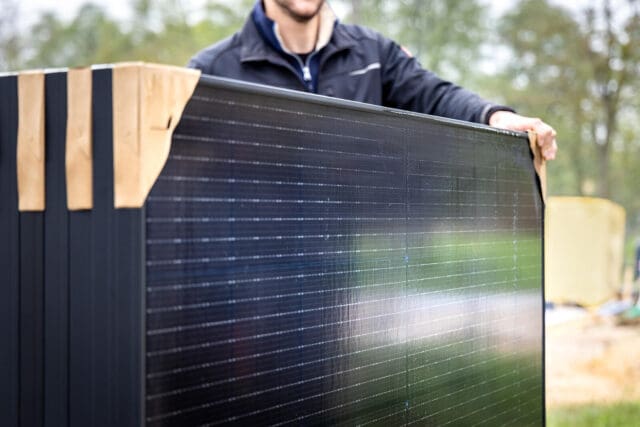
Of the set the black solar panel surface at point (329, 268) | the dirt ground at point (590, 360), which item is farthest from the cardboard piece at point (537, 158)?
the dirt ground at point (590, 360)

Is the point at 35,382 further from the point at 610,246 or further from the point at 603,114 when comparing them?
the point at 603,114

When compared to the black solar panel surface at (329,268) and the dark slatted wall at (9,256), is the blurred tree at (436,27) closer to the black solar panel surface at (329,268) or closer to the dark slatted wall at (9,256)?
the black solar panel surface at (329,268)

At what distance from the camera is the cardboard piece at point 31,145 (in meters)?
1.57

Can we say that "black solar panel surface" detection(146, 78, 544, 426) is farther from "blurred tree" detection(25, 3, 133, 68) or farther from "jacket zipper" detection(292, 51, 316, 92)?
"blurred tree" detection(25, 3, 133, 68)

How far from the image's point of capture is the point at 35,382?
1.62m

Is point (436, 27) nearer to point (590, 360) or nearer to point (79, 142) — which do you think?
point (590, 360)

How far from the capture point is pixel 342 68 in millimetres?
3342

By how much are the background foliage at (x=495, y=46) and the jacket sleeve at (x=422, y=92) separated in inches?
487

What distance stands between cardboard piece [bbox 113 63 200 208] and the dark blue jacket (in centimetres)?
176

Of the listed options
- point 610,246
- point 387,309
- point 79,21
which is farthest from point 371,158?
point 79,21

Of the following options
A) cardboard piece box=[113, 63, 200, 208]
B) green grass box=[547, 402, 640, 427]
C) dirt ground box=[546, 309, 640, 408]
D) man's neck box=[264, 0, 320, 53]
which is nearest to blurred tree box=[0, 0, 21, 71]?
dirt ground box=[546, 309, 640, 408]

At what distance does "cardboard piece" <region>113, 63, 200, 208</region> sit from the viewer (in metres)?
1.47

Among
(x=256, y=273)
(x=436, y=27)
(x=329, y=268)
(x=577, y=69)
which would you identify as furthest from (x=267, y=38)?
(x=577, y=69)

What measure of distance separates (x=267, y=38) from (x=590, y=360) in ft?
16.8
